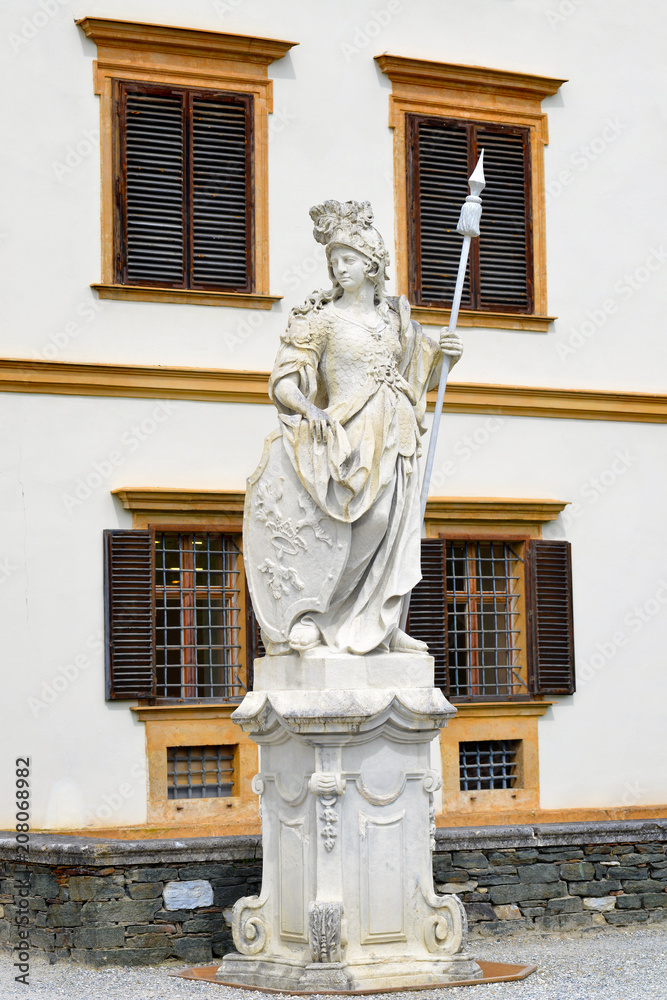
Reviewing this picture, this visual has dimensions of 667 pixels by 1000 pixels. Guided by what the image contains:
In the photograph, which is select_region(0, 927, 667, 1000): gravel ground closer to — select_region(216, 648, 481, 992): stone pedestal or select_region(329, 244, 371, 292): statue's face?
select_region(216, 648, 481, 992): stone pedestal

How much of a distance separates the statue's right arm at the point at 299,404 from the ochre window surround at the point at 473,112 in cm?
531

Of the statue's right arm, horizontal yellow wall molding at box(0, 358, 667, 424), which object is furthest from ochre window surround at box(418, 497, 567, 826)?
the statue's right arm

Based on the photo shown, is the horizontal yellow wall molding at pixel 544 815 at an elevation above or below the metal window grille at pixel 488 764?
below

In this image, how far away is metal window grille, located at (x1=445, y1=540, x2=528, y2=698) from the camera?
1426 centimetres

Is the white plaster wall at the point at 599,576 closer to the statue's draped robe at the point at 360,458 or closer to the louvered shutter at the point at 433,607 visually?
the louvered shutter at the point at 433,607

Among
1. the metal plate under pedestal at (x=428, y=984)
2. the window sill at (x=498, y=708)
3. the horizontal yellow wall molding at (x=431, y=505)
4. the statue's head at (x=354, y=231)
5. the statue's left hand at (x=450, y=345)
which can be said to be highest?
the statue's head at (x=354, y=231)

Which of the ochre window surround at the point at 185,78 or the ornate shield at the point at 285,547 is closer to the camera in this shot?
the ornate shield at the point at 285,547

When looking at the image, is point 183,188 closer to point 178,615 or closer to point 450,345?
point 178,615

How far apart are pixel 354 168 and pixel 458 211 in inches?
41.9

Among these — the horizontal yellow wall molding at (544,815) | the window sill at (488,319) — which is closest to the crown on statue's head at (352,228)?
the window sill at (488,319)

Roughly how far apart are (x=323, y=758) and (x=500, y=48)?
8.09 metres

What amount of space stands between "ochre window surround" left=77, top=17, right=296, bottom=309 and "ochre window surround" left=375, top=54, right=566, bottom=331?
1126mm

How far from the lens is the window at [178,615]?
42.4ft

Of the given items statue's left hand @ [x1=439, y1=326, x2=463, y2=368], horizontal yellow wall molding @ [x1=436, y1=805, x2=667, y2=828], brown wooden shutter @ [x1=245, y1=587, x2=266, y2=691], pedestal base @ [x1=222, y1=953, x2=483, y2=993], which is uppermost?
statue's left hand @ [x1=439, y1=326, x2=463, y2=368]
